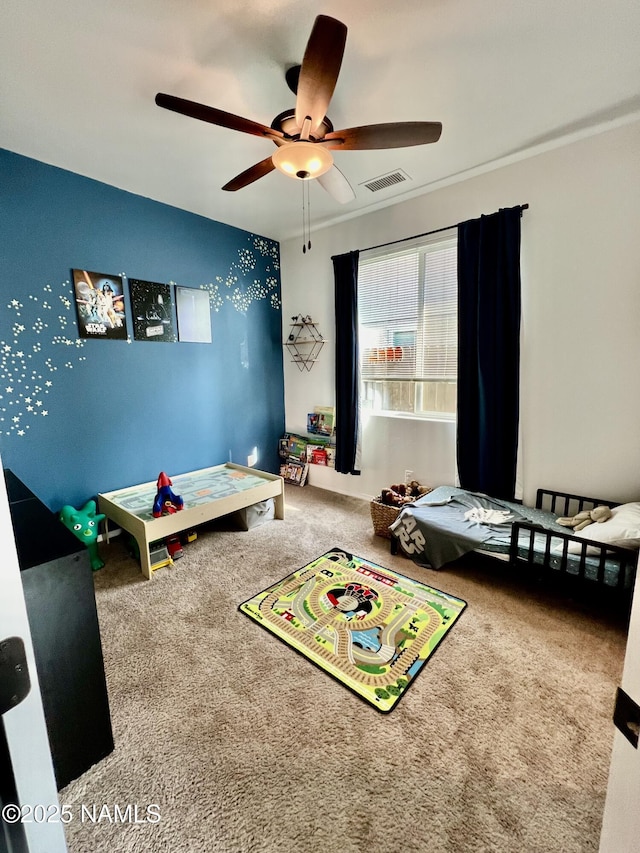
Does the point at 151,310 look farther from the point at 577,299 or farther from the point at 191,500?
the point at 577,299

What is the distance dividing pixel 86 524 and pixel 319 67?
109 inches

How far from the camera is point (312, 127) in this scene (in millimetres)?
1488

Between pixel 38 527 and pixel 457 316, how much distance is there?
2874mm

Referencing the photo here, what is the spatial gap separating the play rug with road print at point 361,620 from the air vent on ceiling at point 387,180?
110 inches

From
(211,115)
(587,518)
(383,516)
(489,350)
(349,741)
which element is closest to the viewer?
(349,741)

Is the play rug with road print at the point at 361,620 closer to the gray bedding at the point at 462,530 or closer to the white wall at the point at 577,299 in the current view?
the gray bedding at the point at 462,530

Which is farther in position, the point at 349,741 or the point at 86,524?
the point at 86,524

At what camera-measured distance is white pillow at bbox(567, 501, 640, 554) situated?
1802 millimetres

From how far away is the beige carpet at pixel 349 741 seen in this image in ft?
3.38

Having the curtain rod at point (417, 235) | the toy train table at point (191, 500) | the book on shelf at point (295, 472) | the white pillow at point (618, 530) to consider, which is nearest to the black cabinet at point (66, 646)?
the toy train table at point (191, 500)

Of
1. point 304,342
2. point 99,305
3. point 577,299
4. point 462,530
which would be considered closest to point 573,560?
point 462,530

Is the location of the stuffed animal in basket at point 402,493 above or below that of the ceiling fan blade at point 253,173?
below

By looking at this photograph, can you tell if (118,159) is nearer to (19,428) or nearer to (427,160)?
(19,428)

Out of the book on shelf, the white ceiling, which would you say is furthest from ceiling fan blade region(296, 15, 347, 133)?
the book on shelf
